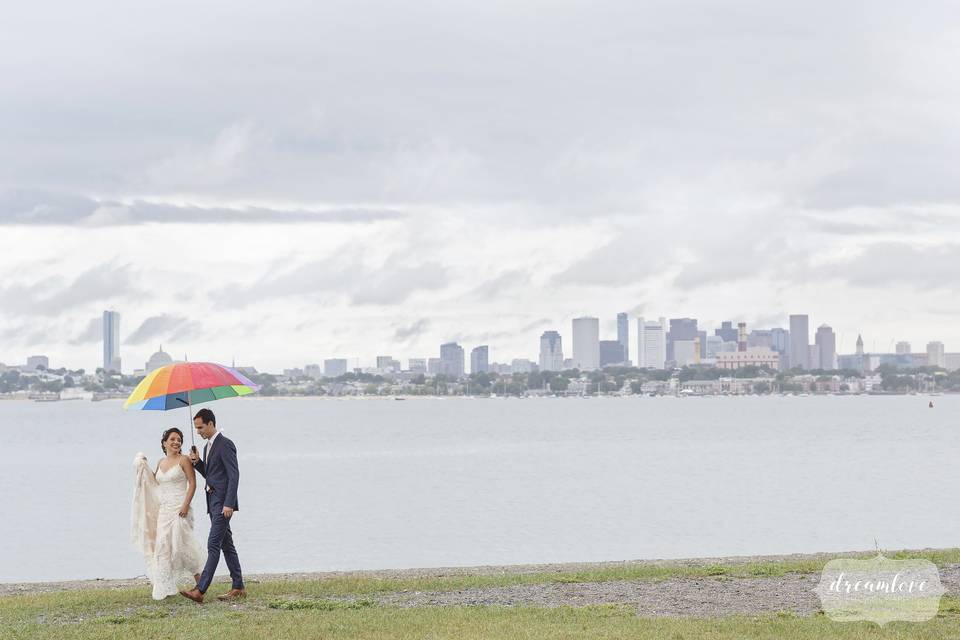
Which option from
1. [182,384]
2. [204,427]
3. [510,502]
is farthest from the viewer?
[510,502]

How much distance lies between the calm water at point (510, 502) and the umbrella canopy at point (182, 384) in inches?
444

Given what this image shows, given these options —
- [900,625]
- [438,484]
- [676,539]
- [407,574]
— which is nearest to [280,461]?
[438,484]

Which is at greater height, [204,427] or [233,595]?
[204,427]

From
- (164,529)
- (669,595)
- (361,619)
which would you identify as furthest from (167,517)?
(669,595)

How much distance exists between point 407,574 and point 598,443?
83.6 metres

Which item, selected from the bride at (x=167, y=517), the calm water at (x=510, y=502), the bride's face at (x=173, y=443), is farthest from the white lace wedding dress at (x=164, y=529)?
the calm water at (x=510, y=502)

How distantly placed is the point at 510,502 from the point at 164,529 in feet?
119

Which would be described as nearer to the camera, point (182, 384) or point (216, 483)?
point (216, 483)

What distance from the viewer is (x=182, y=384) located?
15000mm

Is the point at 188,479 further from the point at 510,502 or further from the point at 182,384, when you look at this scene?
the point at 510,502

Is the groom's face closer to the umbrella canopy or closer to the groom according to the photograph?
the groom

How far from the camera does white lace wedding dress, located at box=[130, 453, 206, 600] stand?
15.0 meters

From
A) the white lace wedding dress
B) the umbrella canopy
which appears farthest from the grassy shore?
the umbrella canopy

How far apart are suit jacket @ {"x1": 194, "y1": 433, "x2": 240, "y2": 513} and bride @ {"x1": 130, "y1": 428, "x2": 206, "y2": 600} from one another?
265 millimetres
